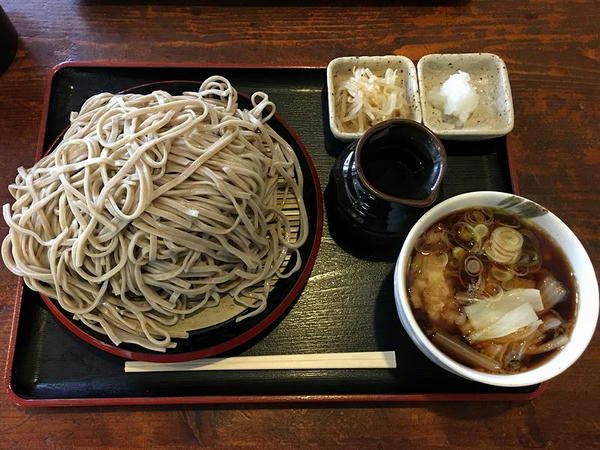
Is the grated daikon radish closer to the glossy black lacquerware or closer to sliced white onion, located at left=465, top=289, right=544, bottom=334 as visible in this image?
the glossy black lacquerware

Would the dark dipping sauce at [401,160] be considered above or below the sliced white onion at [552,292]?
above

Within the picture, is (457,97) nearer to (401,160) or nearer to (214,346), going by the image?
(401,160)

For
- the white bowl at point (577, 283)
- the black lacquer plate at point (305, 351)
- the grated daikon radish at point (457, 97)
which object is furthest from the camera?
the grated daikon radish at point (457, 97)

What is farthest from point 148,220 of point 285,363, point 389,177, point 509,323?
point 509,323

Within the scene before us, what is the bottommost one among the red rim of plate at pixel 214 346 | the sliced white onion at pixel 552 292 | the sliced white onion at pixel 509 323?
the red rim of plate at pixel 214 346

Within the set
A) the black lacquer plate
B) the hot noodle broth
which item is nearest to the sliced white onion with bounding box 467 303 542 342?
the hot noodle broth

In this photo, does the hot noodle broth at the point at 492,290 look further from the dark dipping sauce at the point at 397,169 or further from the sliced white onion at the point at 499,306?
the dark dipping sauce at the point at 397,169

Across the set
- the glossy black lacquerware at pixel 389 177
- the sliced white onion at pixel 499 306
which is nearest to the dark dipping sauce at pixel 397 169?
the glossy black lacquerware at pixel 389 177
